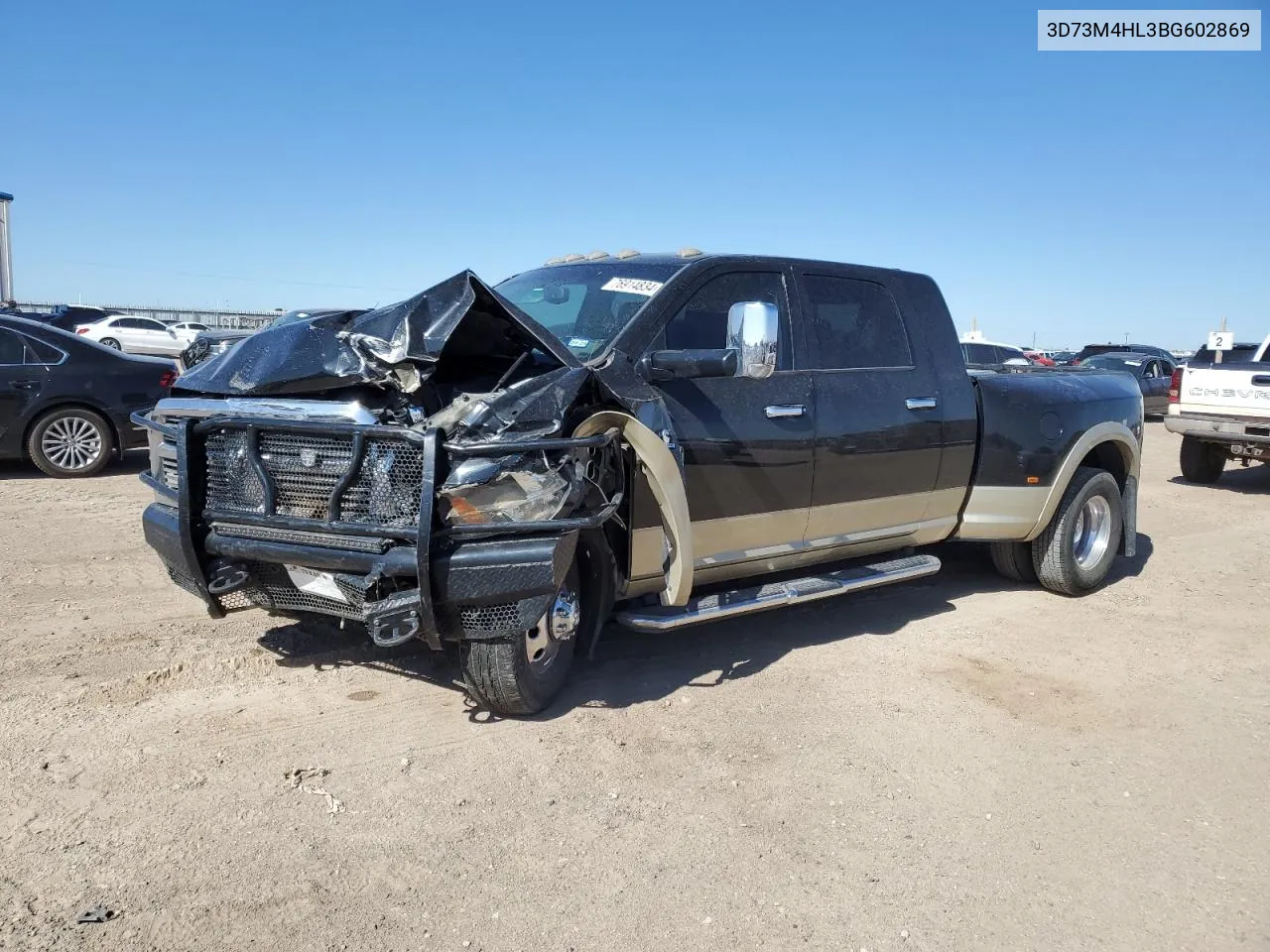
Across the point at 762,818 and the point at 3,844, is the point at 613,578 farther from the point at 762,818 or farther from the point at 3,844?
the point at 3,844

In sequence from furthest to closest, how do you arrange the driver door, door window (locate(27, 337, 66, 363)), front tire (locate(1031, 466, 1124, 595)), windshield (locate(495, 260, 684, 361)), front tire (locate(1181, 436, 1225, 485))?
front tire (locate(1181, 436, 1225, 485))
door window (locate(27, 337, 66, 363))
front tire (locate(1031, 466, 1124, 595))
windshield (locate(495, 260, 684, 361))
the driver door

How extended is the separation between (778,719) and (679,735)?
1.62 feet

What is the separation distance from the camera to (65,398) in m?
8.77

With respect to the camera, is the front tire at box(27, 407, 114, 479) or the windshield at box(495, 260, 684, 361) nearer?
the windshield at box(495, 260, 684, 361)

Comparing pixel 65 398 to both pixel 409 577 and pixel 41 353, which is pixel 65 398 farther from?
pixel 409 577

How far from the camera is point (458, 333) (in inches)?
151

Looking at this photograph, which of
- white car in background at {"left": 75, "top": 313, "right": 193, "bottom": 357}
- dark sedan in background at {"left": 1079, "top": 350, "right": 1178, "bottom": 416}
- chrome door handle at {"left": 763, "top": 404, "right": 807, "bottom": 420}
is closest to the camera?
chrome door handle at {"left": 763, "top": 404, "right": 807, "bottom": 420}

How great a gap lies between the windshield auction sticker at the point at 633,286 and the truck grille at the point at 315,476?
1.57 metres

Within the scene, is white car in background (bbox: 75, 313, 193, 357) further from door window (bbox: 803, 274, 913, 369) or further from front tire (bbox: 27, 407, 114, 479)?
door window (bbox: 803, 274, 913, 369)

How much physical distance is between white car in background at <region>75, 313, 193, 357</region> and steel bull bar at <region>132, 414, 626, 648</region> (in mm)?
28514

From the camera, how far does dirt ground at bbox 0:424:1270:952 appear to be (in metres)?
2.82

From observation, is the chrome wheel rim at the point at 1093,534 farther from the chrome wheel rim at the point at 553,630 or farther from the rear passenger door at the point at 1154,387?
the rear passenger door at the point at 1154,387

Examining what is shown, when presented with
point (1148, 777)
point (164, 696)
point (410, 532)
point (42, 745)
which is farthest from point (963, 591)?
point (42, 745)

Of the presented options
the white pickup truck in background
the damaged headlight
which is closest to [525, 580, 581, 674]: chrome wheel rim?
the damaged headlight
